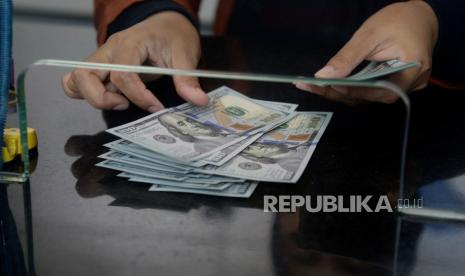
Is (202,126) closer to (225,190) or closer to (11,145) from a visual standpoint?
(225,190)

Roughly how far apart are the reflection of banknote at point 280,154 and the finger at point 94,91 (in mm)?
308

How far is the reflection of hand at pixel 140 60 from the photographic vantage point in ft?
4.06

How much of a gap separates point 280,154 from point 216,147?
104 mm

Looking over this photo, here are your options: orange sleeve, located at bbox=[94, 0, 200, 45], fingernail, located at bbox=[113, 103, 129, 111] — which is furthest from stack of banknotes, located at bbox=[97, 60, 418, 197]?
orange sleeve, located at bbox=[94, 0, 200, 45]

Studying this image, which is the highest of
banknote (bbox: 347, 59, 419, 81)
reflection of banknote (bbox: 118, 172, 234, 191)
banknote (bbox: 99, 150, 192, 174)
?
banknote (bbox: 347, 59, 419, 81)

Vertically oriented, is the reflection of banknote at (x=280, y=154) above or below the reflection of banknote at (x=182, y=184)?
above

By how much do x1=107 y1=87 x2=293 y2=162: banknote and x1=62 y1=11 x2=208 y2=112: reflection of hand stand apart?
1.7 inches

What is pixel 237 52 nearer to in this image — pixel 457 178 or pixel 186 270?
pixel 457 178

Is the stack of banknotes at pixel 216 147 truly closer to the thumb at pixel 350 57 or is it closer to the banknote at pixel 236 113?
the banknote at pixel 236 113

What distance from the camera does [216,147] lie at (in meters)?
1.07

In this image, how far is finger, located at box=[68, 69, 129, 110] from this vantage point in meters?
1.24

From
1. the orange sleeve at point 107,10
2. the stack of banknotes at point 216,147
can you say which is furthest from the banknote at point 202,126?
the orange sleeve at point 107,10

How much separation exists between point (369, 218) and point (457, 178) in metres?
0.23

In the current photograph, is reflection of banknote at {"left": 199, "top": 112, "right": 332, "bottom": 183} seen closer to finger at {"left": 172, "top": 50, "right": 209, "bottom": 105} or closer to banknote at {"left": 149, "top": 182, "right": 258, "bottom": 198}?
banknote at {"left": 149, "top": 182, "right": 258, "bottom": 198}
